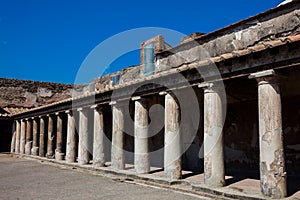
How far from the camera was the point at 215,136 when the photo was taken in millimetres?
6785

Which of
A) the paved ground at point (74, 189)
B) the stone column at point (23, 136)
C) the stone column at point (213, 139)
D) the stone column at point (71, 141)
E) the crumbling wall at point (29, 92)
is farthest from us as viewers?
the crumbling wall at point (29, 92)

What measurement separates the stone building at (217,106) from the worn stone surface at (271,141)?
0.7 inches

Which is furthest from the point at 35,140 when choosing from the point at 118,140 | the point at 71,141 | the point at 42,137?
the point at 118,140

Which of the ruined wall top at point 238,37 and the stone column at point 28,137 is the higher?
the ruined wall top at point 238,37

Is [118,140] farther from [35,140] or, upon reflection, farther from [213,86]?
[35,140]

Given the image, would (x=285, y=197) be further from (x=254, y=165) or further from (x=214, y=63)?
(x=254, y=165)

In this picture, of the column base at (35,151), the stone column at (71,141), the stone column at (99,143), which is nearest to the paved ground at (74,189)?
the stone column at (99,143)

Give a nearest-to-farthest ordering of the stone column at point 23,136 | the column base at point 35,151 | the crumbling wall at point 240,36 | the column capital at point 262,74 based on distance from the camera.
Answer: the column capital at point 262,74
the crumbling wall at point 240,36
the column base at point 35,151
the stone column at point 23,136

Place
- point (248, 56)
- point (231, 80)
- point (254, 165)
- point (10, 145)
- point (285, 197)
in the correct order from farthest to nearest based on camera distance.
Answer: point (10, 145)
point (254, 165)
point (231, 80)
point (248, 56)
point (285, 197)

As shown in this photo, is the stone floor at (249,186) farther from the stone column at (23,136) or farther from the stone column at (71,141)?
the stone column at (23,136)

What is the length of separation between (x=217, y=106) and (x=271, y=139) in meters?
1.51

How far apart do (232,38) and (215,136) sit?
11.0ft

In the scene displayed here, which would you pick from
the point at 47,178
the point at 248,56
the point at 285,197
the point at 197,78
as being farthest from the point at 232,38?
the point at 47,178

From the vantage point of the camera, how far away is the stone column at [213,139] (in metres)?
6.68
